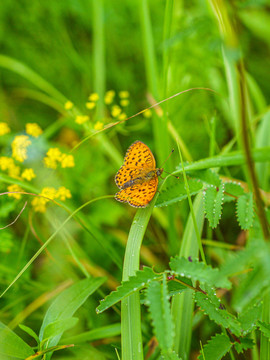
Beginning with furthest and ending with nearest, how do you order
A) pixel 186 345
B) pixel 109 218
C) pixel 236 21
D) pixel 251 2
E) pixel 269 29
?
pixel 269 29 → pixel 109 218 → pixel 186 345 → pixel 251 2 → pixel 236 21

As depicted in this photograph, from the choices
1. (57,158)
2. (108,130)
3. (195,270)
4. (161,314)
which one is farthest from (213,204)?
(108,130)

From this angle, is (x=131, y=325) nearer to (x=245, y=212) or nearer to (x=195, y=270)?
(x=195, y=270)

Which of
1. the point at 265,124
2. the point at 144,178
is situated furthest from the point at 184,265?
the point at 265,124

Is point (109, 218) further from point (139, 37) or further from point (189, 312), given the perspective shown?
point (139, 37)

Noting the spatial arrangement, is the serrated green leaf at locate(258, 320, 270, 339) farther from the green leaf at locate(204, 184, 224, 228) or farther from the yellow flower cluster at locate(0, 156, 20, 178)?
the yellow flower cluster at locate(0, 156, 20, 178)

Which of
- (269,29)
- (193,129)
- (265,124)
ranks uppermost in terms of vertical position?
(269,29)

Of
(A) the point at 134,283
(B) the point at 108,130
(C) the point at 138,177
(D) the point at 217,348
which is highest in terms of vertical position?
(B) the point at 108,130

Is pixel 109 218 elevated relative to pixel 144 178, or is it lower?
elevated
